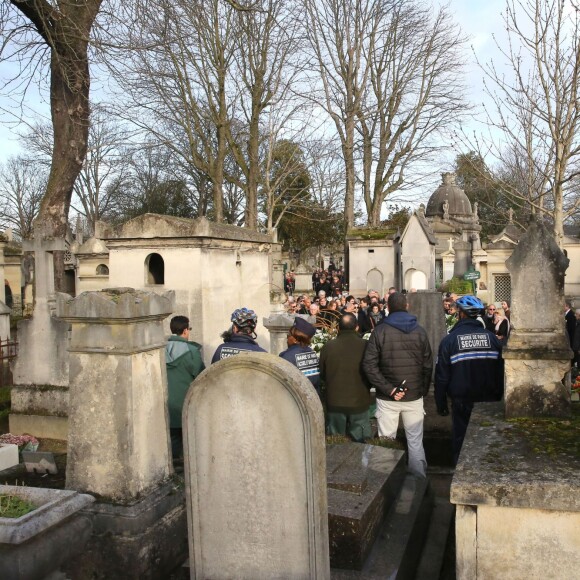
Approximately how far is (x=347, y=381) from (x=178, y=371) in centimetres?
165

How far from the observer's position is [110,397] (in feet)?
13.9

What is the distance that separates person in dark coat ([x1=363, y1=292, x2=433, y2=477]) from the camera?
6070 millimetres

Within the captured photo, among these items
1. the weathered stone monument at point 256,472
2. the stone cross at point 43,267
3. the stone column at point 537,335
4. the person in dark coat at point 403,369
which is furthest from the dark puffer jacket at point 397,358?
the stone cross at point 43,267

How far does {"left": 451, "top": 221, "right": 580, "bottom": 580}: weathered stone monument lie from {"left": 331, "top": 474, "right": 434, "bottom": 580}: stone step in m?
0.71

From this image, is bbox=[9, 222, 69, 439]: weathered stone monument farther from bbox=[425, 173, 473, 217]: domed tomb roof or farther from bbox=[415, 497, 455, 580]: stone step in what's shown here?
bbox=[425, 173, 473, 217]: domed tomb roof

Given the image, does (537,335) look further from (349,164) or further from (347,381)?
(349,164)

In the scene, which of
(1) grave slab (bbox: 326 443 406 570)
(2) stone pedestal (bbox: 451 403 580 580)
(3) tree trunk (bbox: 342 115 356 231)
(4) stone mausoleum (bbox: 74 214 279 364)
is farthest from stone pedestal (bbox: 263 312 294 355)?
(3) tree trunk (bbox: 342 115 356 231)

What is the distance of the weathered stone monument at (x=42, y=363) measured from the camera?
8.23 meters

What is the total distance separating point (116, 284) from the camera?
1002 cm

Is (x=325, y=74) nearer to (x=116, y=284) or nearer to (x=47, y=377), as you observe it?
(x=116, y=284)

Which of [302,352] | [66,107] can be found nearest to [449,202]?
[66,107]

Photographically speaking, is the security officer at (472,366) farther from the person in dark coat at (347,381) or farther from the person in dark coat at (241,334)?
the person in dark coat at (241,334)

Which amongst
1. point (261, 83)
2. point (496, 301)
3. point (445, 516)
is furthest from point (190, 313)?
point (496, 301)

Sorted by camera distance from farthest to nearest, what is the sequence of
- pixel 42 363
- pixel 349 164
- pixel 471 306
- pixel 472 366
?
pixel 349 164
pixel 42 363
pixel 471 306
pixel 472 366
